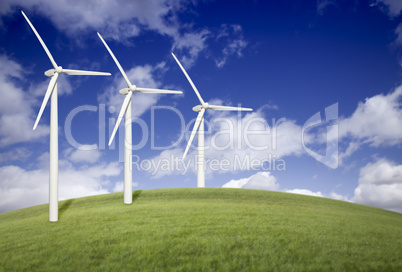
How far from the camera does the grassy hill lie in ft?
59.3

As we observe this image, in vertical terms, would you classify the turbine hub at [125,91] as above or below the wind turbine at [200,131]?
above

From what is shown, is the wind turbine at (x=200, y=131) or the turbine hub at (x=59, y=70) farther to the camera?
the wind turbine at (x=200, y=131)

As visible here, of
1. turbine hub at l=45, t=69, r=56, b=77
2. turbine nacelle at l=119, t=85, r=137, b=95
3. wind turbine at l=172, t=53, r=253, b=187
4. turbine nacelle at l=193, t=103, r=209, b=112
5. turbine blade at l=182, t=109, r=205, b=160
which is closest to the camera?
turbine hub at l=45, t=69, r=56, b=77

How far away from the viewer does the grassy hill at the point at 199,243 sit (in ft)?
59.3

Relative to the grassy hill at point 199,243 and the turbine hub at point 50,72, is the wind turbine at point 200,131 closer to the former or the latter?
the grassy hill at point 199,243

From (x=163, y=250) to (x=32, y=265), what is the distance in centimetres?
851

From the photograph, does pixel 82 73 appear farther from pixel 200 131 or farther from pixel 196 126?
pixel 200 131

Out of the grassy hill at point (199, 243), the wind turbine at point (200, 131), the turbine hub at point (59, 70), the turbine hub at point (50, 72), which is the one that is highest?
the turbine hub at point (59, 70)

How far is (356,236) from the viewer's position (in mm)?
24453

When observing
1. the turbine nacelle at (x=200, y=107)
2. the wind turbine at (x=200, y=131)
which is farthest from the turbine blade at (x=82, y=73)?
the turbine nacelle at (x=200, y=107)

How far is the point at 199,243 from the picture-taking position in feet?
68.9

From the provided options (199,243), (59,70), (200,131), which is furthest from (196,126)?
(199,243)

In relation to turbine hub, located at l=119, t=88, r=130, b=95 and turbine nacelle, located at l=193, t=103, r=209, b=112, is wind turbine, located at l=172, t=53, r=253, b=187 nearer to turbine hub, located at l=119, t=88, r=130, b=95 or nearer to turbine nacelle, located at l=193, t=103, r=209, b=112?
turbine nacelle, located at l=193, t=103, r=209, b=112

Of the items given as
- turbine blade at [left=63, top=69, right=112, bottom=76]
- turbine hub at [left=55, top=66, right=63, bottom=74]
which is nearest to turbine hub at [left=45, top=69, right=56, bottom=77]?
turbine hub at [left=55, top=66, right=63, bottom=74]
